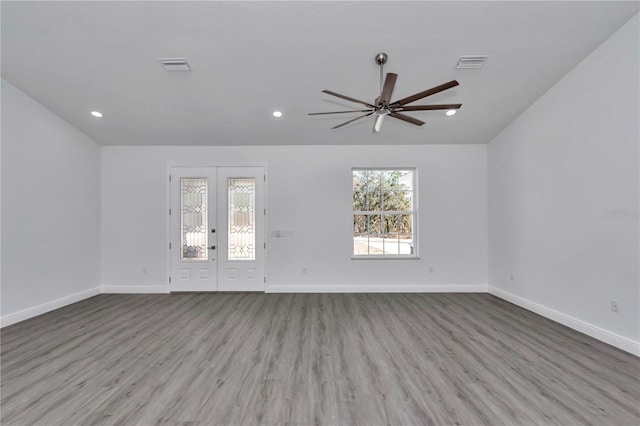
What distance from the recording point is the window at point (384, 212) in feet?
16.5

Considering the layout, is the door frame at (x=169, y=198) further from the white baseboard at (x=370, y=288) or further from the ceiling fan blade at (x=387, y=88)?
the ceiling fan blade at (x=387, y=88)

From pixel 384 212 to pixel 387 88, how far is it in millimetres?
3021

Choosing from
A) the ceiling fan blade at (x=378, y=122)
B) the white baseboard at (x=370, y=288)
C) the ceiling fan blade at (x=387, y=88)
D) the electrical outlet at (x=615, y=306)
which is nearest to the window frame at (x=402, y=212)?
the white baseboard at (x=370, y=288)

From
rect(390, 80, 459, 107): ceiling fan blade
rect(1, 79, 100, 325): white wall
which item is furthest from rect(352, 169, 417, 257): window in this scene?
rect(1, 79, 100, 325): white wall

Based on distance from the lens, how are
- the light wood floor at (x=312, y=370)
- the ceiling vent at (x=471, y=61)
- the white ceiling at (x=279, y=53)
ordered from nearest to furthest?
the light wood floor at (x=312, y=370), the white ceiling at (x=279, y=53), the ceiling vent at (x=471, y=61)

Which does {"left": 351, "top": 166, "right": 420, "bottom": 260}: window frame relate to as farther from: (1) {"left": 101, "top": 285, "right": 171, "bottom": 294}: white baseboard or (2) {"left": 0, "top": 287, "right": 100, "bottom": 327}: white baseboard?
(2) {"left": 0, "top": 287, "right": 100, "bottom": 327}: white baseboard

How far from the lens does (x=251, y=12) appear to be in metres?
2.53

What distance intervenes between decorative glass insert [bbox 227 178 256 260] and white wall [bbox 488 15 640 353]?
4340 millimetres

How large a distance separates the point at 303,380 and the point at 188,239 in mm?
3673

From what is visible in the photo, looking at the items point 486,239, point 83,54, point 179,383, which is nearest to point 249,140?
point 83,54

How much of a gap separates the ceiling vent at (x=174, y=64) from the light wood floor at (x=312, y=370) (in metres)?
3.09

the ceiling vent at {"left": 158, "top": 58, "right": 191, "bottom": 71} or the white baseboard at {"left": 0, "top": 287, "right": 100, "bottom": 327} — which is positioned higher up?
the ceiling vent at {"left": 158, "top": 58, "right": 191, "bottom": 71}

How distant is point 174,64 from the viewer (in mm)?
3086

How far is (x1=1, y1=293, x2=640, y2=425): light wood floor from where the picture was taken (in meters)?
1.83
